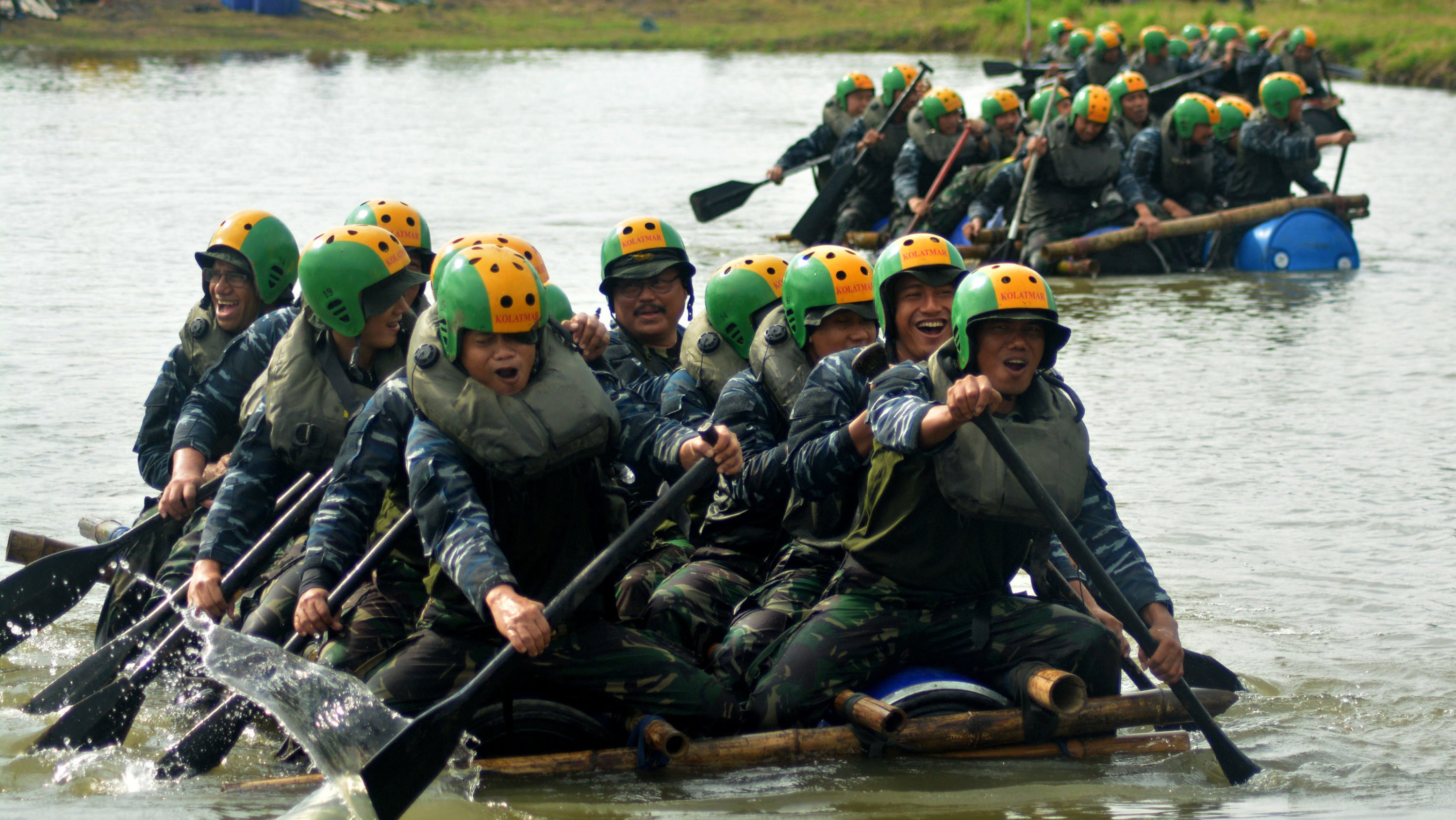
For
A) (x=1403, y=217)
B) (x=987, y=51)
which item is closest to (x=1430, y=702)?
(x=1403, y=217)

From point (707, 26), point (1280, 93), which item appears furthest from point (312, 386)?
point (707, 26)

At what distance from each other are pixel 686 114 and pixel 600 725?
30899mm

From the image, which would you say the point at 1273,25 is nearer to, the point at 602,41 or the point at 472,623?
the point at 602,41

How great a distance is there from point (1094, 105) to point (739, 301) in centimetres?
917

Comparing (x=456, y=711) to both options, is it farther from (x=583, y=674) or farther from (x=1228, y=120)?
(x=1228, y=120)

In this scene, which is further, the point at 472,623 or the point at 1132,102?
the point at 1132,102

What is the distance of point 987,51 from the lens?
171 ft

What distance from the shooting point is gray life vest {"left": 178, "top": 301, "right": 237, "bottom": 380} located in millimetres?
7051

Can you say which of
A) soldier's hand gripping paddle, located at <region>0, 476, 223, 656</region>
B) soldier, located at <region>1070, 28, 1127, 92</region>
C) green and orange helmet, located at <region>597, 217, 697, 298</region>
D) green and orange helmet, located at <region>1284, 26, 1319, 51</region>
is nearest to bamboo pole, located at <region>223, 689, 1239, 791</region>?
soldier's hand gripping paddle, located at <region>0, 476, 223, 656</region>

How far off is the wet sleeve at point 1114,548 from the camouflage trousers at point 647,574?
153cm

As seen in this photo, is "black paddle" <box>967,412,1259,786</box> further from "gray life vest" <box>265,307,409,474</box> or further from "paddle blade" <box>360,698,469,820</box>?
"gray life vest" <box>265,307,409,474</box>

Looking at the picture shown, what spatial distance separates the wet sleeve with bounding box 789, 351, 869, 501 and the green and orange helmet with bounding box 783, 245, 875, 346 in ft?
1.30

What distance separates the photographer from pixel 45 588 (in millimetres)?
6660

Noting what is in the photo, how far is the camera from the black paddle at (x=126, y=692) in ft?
18.4
